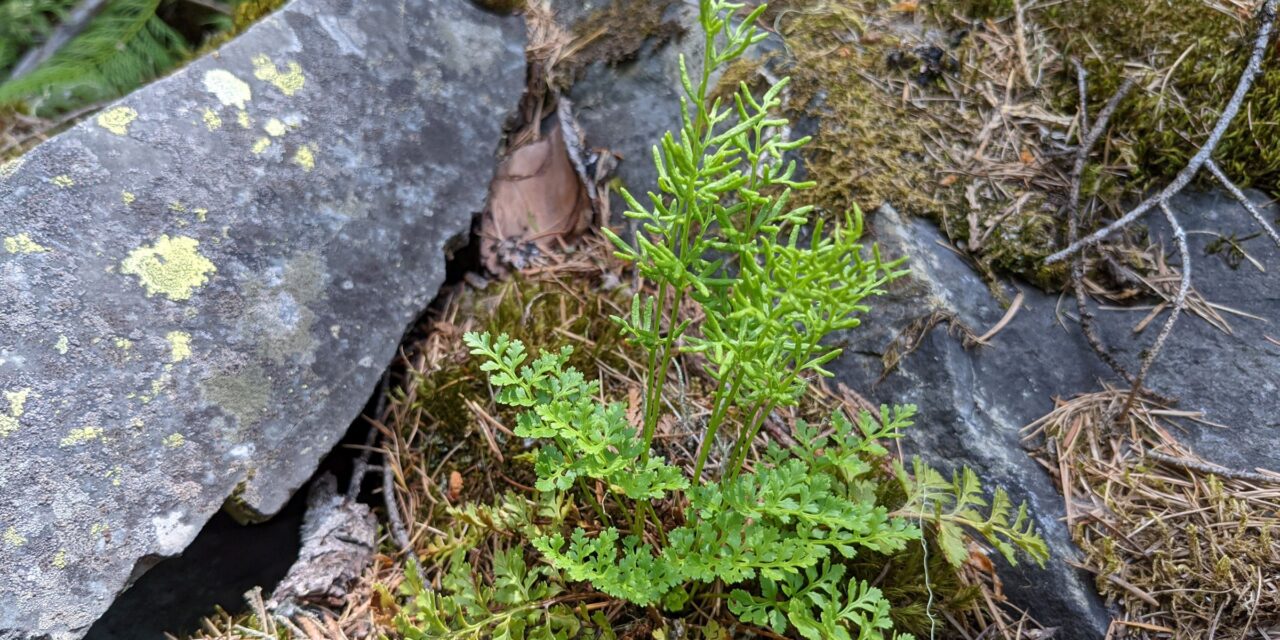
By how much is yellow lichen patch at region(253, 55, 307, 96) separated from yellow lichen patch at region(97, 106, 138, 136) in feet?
1.55

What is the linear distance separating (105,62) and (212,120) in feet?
5.65

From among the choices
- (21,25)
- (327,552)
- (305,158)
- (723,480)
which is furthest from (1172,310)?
(21,25)

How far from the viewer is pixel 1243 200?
273 centimetres

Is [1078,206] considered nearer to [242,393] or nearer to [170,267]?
[242,393]

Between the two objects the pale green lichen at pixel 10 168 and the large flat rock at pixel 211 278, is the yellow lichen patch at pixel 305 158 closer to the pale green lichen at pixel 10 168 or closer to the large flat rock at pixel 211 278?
the large flat rock at pixel 211 278

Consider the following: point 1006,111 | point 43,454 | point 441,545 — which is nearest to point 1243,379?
point 1006,111

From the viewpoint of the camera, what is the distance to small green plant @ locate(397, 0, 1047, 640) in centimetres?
183

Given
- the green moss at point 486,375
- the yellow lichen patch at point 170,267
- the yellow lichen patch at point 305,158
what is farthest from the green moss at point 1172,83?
the yellow lichen patch at point 170,267

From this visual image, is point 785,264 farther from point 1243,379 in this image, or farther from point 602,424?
point 1243,379

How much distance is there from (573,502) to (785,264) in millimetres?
1263

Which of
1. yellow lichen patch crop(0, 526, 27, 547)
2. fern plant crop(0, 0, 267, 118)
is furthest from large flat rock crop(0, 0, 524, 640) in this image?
fern plant crop(0, 0, 267, 118)

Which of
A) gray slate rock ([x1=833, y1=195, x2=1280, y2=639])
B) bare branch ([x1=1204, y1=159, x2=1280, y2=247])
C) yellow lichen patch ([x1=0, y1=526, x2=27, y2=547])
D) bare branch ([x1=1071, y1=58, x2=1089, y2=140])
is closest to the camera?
yellow lichen patch ([x1=0, y1=526, x2=27, y2=547])

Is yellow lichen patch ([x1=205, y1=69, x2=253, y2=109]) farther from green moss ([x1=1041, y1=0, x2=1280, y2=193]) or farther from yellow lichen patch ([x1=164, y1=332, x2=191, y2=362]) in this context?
green moss ([x1=1041, y1=0, x2=1280, y2=193])

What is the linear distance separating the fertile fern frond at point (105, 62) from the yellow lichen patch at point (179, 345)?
2.07 metres
